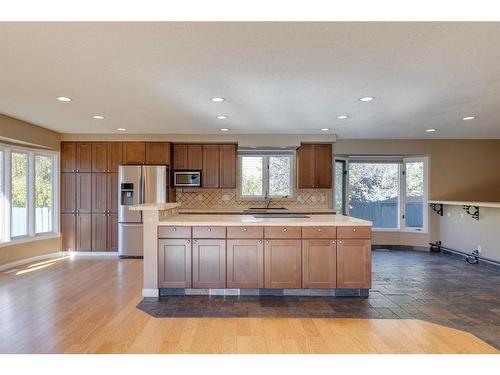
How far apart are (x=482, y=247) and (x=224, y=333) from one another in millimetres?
5240

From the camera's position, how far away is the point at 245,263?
4.00 m

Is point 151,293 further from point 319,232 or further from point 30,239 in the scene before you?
point 30,239

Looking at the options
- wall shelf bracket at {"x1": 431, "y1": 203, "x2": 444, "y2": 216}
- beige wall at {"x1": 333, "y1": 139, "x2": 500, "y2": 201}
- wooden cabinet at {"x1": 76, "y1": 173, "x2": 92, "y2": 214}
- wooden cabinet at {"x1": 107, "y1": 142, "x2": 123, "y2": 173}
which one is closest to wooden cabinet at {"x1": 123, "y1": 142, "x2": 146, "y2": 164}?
wooden cabinet at {"x1": 107, "y1": 142, "x2": 123, "y2": 173}

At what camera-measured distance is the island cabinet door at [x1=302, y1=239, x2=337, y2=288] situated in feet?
13.0

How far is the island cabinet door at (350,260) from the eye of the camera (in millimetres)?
3971

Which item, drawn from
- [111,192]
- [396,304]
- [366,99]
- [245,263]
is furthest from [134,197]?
[396,304]

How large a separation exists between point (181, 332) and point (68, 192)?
482cm

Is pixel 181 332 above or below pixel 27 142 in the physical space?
below

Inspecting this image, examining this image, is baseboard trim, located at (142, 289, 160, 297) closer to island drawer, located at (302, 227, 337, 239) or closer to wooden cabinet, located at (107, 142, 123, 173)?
island drawer, located at (302, 227, 337, 239)

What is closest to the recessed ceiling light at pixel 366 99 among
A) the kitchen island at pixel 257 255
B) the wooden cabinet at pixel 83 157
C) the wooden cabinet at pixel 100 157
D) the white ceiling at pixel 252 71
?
the white ceiling at pixel 252 71

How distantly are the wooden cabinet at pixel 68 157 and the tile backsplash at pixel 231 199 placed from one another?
210 cm

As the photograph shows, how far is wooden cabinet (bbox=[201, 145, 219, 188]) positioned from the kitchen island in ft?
9.23

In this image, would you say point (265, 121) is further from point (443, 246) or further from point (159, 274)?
point (443, 246)

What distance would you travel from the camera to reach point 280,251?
3.99 meters
